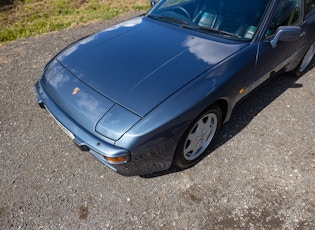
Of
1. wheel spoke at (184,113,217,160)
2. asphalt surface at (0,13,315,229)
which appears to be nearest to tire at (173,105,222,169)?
wheel spoke at (184,113,217,160)

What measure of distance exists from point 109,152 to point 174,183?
885 millimetres

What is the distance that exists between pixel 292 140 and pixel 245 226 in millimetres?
1319

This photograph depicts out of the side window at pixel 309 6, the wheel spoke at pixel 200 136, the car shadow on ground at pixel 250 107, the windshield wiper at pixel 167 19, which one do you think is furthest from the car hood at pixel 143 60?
the side window at pixel 309 6

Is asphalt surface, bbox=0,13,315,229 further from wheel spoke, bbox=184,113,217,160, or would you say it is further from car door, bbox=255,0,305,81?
car door, bbox=255,0,305,81

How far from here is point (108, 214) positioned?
2.35 metres

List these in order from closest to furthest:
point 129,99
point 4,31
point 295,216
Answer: point 129,99 → point 295,216 → point 4,31

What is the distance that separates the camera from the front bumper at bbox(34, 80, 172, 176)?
6.63ft

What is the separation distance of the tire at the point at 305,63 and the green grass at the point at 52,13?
404cm

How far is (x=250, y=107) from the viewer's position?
3.50 metres

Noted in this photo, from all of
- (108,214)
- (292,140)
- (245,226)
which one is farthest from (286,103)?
(108,214)

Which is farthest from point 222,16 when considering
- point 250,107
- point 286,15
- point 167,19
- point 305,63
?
point 305,63

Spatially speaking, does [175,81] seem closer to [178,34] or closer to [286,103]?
[178,34]

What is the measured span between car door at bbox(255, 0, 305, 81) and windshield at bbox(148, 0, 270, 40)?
17cm

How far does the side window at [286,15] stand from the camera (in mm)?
2861
